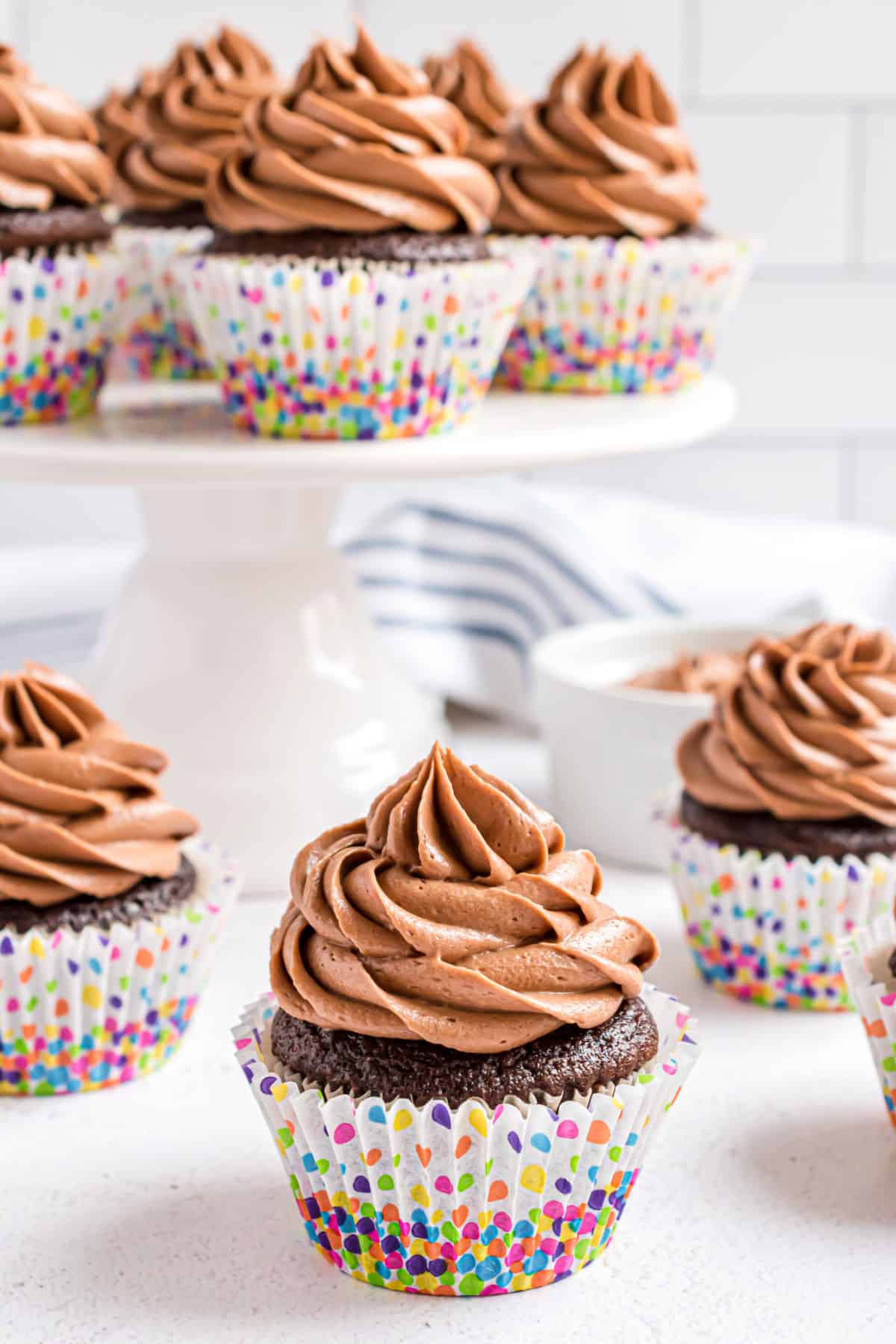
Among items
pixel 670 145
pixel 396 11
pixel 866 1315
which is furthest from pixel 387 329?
pixel 396 11

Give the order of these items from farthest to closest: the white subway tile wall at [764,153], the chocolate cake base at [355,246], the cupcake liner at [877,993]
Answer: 1. the white subway tile wall at [764,153]
2. the chocolate cake base at [355,246]
3. the cupcake liner at [877,993]

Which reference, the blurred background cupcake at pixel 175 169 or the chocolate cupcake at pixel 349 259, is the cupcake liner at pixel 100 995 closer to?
the chocolate cupcake at pixel 349 259

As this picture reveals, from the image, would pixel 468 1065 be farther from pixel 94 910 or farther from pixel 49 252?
pixel 49 252

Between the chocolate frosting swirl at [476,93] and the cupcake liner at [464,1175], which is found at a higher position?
the chocolate frosting swirl at [476,93]

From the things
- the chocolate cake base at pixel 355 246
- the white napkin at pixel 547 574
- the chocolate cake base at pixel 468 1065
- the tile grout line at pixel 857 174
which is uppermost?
the chocolate cake base at pixel 355 246

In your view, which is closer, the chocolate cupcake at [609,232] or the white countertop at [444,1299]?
the white countertop at [444,1299]

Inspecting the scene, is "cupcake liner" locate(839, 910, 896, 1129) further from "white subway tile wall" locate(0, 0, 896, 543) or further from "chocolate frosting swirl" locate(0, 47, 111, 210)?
"white subway tile wall" locate(0, 0, 896, 543)

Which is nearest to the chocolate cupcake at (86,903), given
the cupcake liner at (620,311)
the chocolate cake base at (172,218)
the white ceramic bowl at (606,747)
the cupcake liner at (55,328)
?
the cupcake liner at (55,328)
